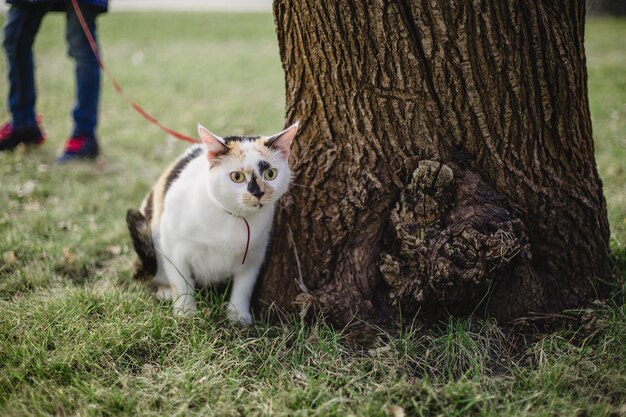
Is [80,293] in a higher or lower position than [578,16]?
lower

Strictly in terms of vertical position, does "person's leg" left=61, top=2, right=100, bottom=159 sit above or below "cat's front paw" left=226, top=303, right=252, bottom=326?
above

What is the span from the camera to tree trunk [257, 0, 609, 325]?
189 cm

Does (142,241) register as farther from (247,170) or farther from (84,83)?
(84,83)

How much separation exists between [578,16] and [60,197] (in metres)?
3.64

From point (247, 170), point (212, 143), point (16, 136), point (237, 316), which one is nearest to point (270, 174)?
point (247, 170)

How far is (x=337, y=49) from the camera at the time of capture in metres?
1.97

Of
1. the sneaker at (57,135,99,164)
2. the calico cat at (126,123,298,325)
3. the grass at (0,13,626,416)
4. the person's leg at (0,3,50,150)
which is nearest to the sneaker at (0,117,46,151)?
the person's leg at (0,3,50,150)

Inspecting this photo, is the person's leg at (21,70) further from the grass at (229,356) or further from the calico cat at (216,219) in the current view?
the calico cat at (216,219)

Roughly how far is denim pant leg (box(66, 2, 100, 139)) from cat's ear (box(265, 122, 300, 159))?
8.78 feet

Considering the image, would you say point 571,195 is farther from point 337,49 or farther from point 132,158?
point 132,158

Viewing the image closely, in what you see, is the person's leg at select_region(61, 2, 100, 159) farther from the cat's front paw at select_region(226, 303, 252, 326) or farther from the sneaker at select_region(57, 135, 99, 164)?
the cat's front paw at select_region(226, 303, 252, 326)

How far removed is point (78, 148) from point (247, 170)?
2.98 meters

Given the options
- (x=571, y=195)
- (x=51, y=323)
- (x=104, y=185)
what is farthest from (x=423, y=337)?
(x=104, y=185)

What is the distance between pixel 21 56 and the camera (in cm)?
408
